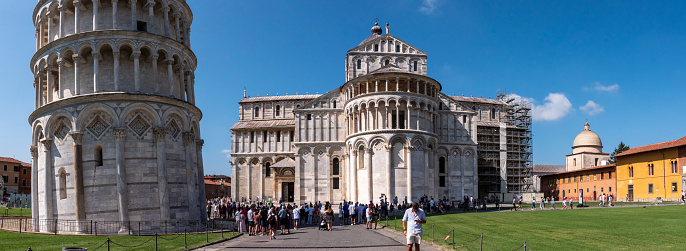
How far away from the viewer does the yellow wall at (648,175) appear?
180 ft

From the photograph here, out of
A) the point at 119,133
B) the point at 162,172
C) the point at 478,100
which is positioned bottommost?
the point at 162,172

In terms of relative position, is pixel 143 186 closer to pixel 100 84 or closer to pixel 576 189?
pixel 100 84

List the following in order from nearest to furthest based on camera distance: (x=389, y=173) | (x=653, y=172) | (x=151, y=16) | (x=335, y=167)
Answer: (x=151, y=16)
(x=389, y=173)
(x=653, y=172)
(x=335, y=167)

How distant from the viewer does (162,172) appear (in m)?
29.7

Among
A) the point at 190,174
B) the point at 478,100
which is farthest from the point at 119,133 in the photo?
the point at 478,100

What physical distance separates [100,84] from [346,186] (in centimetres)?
3345

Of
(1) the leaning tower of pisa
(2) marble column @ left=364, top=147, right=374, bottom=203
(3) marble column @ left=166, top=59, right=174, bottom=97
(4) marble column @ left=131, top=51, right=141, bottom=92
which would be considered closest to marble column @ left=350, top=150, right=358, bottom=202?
(2) marble column @ left=364, top=147, right=374, bottom=203

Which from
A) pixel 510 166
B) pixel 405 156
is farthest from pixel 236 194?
pixel 510 166

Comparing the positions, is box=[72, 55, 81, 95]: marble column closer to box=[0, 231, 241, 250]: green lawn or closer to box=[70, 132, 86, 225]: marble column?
box=[70, 132, 86, 225]: marble column

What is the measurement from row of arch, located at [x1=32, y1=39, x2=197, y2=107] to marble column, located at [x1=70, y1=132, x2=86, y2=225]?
2880 millimetres

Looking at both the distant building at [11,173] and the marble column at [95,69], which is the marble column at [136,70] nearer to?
the marble column at [95,69]

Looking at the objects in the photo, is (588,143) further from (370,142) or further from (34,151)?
(34,151)

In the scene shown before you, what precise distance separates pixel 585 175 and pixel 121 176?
215 feet

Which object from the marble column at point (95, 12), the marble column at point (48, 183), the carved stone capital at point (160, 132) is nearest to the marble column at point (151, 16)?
the marble column at point (95, 12)
